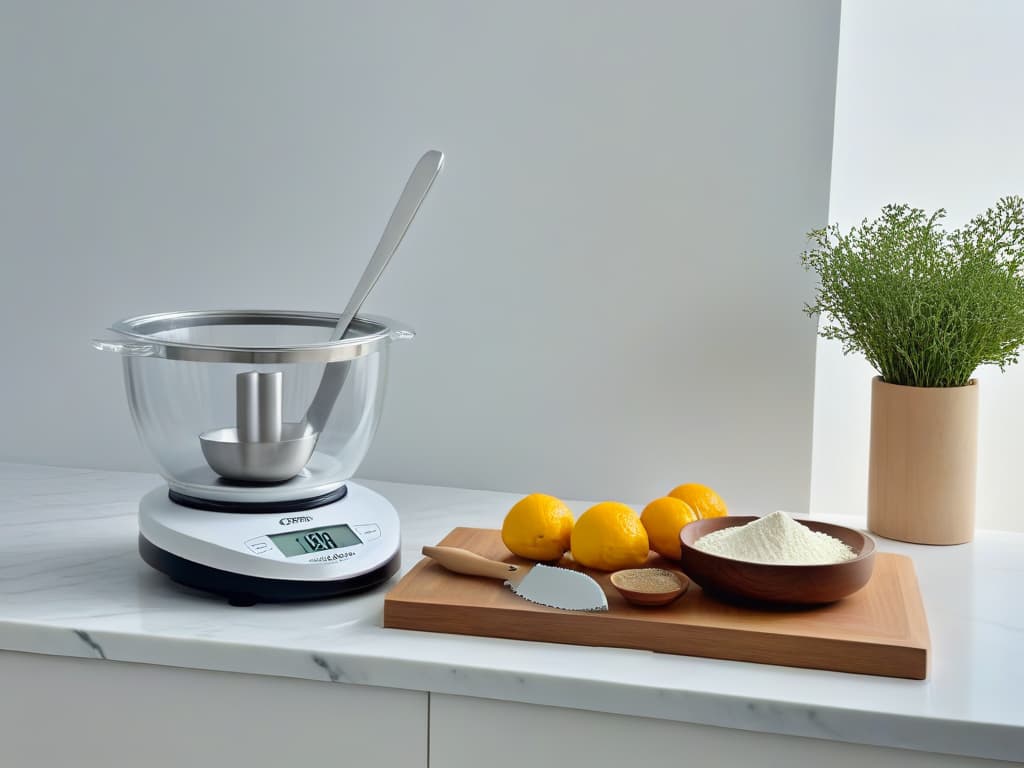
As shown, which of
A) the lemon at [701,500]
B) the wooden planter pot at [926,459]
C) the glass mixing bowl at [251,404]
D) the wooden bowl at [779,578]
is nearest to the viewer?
the wooden bowl at [779,578]

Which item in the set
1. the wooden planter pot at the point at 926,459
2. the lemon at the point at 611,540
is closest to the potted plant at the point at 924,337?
the wooden planter pot at the point at 926,459

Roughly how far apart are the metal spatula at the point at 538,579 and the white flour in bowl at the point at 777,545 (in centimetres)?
12

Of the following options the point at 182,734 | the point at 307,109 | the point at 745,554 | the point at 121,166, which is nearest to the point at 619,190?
the point at 307,109

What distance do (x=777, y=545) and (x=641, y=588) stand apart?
0.44 feet

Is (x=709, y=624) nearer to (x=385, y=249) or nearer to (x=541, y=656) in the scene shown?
(x=541, y=656)

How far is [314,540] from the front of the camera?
104 centimetres

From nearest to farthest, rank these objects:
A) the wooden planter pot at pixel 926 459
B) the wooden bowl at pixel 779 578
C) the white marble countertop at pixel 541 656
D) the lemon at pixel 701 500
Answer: the white marble countertop at pixel 541 656 → the wooden bowl at pixel 779 578 → the lemon at pixel 701 500 → the wooden planter pot at pixel 926 459

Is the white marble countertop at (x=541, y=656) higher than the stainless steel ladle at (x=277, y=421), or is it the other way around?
Answer: the stainless steel ladle at (x=277, y=421)

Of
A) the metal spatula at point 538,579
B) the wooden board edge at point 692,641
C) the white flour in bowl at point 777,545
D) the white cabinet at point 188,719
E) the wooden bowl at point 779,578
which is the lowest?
the white cabinet at point 188,719

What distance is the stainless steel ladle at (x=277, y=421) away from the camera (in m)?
1.06

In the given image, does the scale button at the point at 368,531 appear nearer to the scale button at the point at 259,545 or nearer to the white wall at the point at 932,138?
the scale button at the point at 259,545

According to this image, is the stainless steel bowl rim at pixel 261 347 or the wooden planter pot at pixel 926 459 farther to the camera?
the wooden planter pot at pixel 926 459

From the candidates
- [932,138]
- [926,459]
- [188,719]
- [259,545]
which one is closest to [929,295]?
[926,459]

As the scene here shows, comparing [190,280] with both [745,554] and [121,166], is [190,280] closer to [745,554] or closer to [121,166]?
[121,166]
